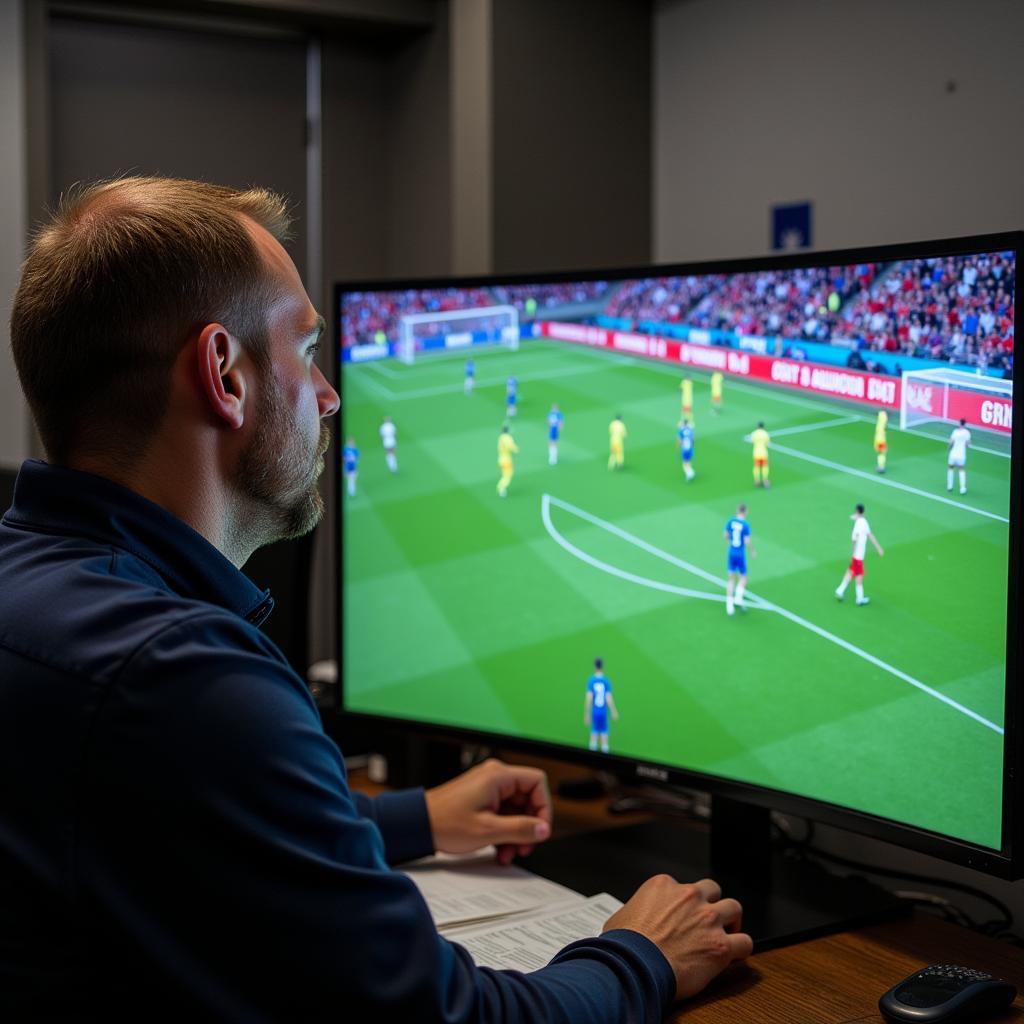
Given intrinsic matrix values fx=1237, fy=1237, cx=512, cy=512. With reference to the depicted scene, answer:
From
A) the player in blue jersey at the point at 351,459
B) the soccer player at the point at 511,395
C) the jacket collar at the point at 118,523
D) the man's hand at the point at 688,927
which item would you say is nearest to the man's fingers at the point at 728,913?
the man's hand at the point at 688,927

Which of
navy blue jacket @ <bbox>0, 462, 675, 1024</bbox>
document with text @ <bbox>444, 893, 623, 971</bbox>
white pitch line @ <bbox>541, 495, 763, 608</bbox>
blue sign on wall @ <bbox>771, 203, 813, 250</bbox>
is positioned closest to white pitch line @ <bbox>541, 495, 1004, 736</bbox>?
white pitch line @ <bbox>541, 495, 763, 608</bbox>

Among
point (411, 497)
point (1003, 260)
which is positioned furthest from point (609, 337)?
point (1003, 260)

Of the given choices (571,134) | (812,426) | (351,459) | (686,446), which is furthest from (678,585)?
(571,134)

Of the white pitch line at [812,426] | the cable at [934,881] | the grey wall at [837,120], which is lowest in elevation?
the cable at [934,881]

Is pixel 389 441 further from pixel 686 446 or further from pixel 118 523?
pixel 118 523

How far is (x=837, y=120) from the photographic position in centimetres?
231

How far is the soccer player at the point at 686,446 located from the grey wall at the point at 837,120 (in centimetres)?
69

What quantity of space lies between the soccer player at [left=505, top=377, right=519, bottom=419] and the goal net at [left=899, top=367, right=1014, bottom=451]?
620mm

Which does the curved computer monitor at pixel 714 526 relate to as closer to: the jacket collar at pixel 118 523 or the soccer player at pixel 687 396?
the soccer player at pixel 687 396

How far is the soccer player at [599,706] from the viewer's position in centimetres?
180

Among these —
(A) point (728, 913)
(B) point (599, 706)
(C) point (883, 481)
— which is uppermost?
(C) point (883, 481)

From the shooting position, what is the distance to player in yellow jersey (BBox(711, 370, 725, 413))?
166cm

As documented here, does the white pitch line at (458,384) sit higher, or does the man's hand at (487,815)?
the white pitch line at (458,384)

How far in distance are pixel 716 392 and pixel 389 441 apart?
0.59 metres
